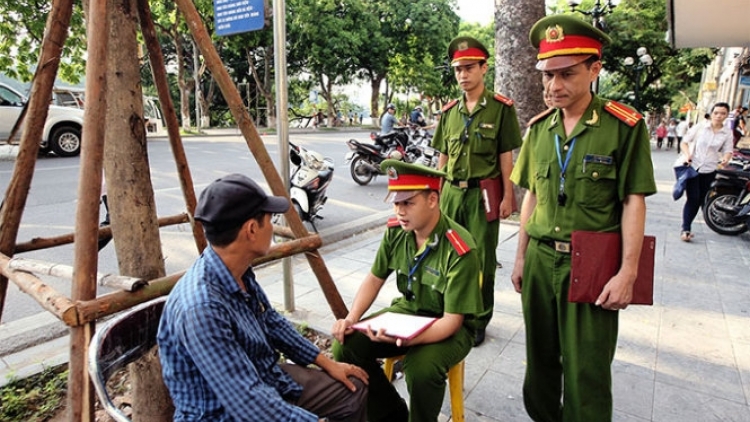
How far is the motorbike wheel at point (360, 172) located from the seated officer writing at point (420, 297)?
7320mm

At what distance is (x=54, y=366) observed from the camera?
2.75 m

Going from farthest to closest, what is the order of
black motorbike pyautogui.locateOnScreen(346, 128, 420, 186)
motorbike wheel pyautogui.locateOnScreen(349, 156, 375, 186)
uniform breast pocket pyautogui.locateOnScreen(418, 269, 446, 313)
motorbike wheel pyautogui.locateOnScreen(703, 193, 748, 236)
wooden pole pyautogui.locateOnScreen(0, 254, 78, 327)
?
motorbike wheel pyautogui.locateOnScreen(349, 156, 375, 186), black motorbike pyautogui.locateOnScreen(346, 128, 420, 186), motorbike wheel pyautogui.locateOnScreen(703, 193, 748, 236), uniform breast pocket pyautogui.locateOnScreen(418, 269, 446, 313), wooden pole pyautogui.locateOnScreen(0, 254, 78, 327)

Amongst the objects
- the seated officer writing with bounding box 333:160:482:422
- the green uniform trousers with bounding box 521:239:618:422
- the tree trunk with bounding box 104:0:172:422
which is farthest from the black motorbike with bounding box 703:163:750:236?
the tree trunk with bounding box 104:0:172:422

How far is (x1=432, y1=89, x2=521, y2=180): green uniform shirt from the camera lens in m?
3.05

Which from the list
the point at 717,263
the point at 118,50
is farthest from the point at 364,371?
the point at 717,263

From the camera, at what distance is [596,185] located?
1.86m

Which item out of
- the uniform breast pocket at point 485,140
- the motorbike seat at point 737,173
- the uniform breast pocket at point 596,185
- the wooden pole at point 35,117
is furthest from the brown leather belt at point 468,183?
the motorbike seat at point 737,173

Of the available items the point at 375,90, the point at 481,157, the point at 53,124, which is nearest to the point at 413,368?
the point at 481,157

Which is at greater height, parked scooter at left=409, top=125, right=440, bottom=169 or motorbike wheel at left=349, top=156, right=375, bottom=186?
parked scooter at left=409, top=125, right=440, bottom=169

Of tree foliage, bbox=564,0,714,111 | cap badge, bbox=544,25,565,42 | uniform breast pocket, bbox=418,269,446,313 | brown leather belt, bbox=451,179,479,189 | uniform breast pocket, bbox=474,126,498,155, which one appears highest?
tree foliage, bbox=564,0,714,111

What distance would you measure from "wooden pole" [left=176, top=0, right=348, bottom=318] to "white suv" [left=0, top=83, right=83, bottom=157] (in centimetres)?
1109

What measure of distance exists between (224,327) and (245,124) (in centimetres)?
123

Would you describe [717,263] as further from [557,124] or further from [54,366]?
[54,366]

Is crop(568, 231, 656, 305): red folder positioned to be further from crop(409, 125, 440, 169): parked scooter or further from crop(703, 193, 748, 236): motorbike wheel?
crop(409, 125, 440, 169): parked scooter
